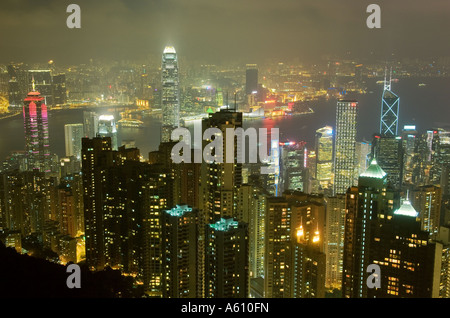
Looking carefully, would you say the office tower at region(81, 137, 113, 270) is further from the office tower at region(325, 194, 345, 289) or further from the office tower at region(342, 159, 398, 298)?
the office tower at region(342, 159, 398, 298)

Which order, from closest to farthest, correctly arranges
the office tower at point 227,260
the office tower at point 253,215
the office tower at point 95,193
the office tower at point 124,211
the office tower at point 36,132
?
the office tower at point 227,260 → the office tower at point 253,215 → the office tower at point 124,211 → the office tower at point 95,193 → the office tower at point 36,132

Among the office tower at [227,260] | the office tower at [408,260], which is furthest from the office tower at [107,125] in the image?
the office tower at [408,260]

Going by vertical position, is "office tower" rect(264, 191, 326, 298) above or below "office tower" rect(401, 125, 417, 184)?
below

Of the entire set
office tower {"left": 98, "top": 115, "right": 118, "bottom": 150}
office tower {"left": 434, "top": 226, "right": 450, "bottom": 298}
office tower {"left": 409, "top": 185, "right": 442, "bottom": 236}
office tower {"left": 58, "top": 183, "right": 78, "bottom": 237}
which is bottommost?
office tower {"left": 58, "top": 183, "right": 78, "bottom": 237}

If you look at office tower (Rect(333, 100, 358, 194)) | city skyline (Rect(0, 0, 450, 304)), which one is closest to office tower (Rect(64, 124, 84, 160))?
city skyline (Rect(0, 0, 450, 304))

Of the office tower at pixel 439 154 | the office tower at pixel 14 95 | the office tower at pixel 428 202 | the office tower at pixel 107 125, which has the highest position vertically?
the office tower at pixel 14 95

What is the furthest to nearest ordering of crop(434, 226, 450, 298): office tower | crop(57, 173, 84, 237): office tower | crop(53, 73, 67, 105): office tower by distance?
crop(53, 73, 67, 105): office tower, crop(57, 173, 84, 237): office tower, crop(434, 226, 450, 298): office tower

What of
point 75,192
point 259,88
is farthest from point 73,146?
point 259,88

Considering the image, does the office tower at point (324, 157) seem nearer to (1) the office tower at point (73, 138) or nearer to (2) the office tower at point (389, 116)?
(2) the office tower at point (389, 116)
